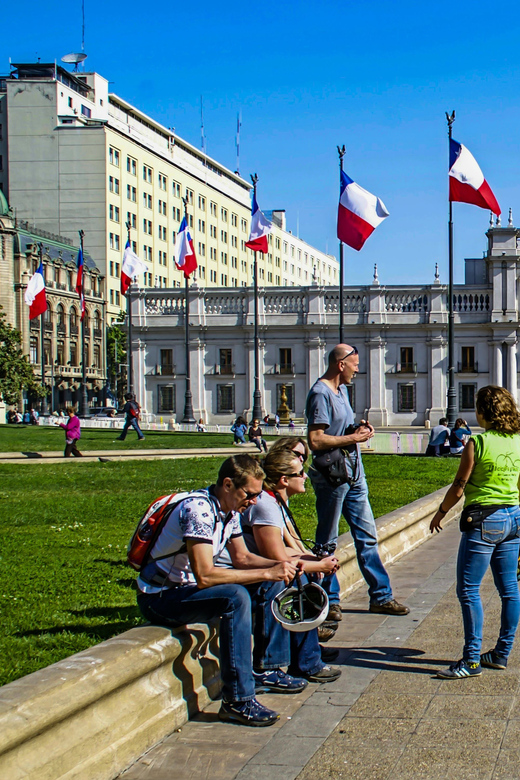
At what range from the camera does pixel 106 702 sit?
4262mm

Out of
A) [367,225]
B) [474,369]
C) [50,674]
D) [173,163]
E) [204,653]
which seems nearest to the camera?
[50,674]

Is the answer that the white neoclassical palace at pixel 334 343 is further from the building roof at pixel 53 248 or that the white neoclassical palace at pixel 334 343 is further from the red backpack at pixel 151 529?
the red backpack at pixel 151 529

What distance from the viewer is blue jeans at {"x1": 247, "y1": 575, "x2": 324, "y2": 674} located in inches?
214

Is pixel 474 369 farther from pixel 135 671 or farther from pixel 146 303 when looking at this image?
pixel 135 671

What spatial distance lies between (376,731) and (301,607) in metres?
0.93

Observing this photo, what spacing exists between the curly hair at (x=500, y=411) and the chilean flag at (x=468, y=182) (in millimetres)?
17912

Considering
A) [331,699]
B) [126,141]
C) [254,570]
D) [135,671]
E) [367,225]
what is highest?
[126,141]

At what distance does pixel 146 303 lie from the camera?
62781 mm

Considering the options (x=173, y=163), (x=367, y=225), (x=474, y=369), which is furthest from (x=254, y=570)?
(x=173, y=163)

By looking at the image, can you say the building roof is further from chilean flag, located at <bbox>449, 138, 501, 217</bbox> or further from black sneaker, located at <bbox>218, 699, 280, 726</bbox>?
black sneaker, located at <bbox>218, 699, 280, 726</bbox>

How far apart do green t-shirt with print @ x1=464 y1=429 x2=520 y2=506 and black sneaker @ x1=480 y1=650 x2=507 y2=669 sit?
94 centimetres

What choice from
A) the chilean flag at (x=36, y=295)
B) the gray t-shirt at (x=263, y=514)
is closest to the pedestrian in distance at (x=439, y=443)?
the gray t-shirt at (x=263, y=514)

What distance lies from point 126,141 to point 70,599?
90.6 meters

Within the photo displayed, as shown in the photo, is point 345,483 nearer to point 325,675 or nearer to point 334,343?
point 325,675
